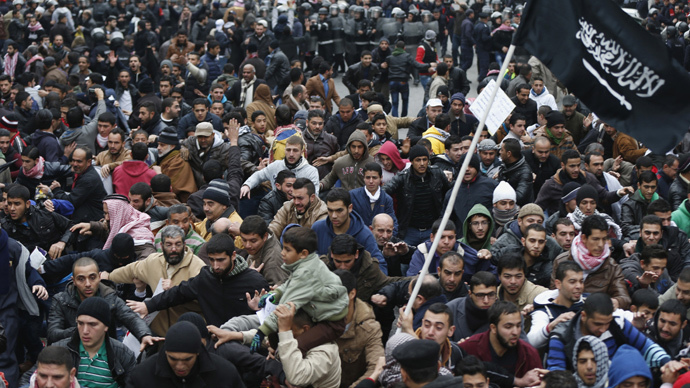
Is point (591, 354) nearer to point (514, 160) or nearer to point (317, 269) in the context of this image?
point (317, 269)

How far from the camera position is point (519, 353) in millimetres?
5832

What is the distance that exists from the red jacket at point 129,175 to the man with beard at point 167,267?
2.40 m

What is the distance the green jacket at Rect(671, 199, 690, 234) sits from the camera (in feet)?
28.9

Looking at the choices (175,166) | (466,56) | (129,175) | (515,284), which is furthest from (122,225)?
(466,56)

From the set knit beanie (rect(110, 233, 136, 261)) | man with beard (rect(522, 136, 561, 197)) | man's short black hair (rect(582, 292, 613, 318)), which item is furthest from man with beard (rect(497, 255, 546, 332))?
man with beard (rect(522, 136, 561, 197))

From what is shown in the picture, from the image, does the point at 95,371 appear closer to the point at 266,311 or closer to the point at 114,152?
the point at 266,311

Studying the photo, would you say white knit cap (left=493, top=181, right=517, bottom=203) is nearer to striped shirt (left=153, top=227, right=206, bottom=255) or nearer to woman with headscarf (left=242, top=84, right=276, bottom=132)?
striped shirt (left=153, top=227, right=206, bottom=255)

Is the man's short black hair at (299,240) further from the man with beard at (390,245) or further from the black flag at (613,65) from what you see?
the man with beard at (390,245)

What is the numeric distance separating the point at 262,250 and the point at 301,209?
3.21 feet

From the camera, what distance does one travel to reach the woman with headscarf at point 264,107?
12469 mm

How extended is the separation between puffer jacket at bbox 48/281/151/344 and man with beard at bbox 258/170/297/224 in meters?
2.31

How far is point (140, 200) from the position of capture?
8680 mm

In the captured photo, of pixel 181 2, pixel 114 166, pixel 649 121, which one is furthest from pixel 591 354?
pixel 181 2

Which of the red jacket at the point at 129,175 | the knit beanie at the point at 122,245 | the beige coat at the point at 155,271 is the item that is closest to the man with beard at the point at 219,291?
the beige coat at the point at 155,271
